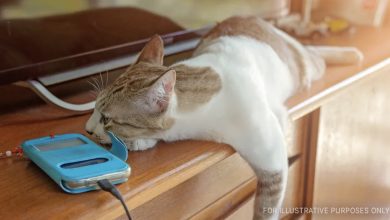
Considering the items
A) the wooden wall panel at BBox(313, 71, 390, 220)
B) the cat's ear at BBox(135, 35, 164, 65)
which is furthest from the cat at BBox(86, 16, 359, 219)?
the wooden wall panel at BBox(313, 71, 390, 220)

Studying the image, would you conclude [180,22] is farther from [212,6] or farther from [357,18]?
[357,18]

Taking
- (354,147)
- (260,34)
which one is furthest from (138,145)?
(354,147)

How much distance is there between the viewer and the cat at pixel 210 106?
702mm

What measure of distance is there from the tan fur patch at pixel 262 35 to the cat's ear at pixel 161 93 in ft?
1.17

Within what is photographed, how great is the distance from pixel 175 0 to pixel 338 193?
25.0 inches

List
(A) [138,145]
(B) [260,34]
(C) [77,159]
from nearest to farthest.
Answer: (C) [77,159] < (A) [138,145] < (B) [260,34]

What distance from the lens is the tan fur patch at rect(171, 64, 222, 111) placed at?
749 millimetres

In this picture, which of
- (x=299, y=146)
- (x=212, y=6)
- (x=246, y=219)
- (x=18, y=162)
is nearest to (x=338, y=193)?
(x=299, y=146)

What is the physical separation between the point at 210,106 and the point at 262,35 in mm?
353

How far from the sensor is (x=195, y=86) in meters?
0.77

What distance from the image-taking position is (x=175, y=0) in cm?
104

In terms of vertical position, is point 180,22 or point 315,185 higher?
point 180,22

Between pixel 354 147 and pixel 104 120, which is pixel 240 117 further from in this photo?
pixel 354 147

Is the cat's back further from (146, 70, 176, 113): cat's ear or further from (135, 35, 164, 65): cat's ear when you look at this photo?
(146, 70, 176, 113): cat's ear
